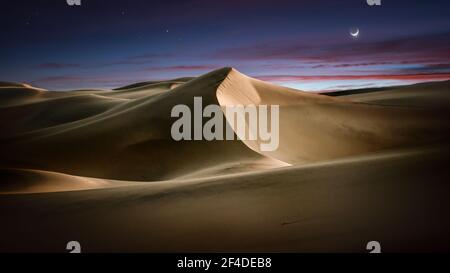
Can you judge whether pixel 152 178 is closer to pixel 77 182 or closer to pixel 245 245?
pixel 77 182

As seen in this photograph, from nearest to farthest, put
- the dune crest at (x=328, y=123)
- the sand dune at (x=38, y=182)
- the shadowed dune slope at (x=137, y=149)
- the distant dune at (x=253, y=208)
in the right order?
1. the distant dune at (x=253, y=208)
2. the sand dune at (x=38, y=182)
3. the shadowed dune slope at (x=137, y=149)
4. the dune crest at (x=328, y=123)

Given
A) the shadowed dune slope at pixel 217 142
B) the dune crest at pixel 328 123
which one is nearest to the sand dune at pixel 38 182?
the shadowed dune slope at pixel 217 142

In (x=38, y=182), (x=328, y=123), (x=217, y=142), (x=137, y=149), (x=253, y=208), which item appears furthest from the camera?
(x=328, y=123)

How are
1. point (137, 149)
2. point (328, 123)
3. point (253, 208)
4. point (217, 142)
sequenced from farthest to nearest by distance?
point (328, 123)
point (137, 149)
point (217, 142)
point (253, 208)

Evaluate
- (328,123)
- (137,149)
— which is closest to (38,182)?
(137,149)

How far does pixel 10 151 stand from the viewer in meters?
14.3

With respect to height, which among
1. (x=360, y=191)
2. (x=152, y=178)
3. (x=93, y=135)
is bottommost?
(x=360, y=191)

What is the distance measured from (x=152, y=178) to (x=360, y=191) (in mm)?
7958

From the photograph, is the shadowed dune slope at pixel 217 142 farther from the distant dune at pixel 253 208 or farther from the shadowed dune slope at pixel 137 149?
the distant dune at pixel 253 208

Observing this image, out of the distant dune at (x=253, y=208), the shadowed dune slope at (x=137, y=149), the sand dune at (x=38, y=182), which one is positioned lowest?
the distant dune at (x=253, y=208)

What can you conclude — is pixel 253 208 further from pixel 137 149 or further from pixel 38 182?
pixel 137 149

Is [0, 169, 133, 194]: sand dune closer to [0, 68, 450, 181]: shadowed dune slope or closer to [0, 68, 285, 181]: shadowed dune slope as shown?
[0, 68, 450, 181]: shadowed dune slope

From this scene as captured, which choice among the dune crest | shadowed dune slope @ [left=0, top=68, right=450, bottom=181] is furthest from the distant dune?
the dune crest
